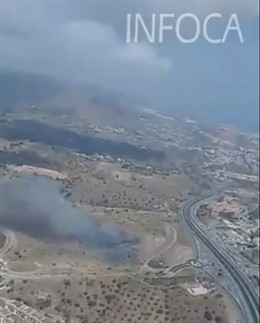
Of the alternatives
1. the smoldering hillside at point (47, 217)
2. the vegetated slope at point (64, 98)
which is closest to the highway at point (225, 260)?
the smoldering hillside at point (47, 217)

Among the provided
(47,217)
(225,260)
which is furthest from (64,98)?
(225,260)

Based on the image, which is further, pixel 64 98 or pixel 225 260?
pixel 64 98

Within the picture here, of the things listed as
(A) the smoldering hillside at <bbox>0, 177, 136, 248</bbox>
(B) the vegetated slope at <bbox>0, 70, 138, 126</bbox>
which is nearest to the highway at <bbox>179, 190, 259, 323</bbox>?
(A) the smoldering hillside at <bbox>0, 177, 136, 248</bbox>

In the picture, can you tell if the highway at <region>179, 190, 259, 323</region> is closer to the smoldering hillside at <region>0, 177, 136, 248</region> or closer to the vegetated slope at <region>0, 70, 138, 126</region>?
the smoldering hillside at <region>0, 177, 136, 248</region>

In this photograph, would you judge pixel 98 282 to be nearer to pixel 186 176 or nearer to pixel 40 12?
pixel 186 176

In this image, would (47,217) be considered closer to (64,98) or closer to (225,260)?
(64,98)

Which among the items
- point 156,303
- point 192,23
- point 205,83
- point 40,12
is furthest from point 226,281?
point 40,12

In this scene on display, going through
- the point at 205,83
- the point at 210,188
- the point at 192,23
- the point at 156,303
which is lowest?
the point at 156,303
